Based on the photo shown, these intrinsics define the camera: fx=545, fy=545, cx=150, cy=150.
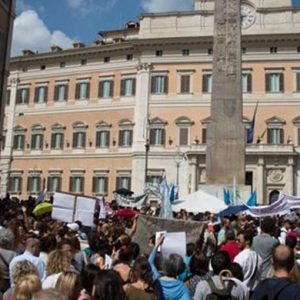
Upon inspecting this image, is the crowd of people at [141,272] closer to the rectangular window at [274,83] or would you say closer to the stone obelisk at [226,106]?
the stone obelisk at [226,106]

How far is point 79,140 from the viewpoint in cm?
4184

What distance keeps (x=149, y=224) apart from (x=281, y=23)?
33.3 metres

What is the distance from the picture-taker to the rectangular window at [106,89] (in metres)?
41.4

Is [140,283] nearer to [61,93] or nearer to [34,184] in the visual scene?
[34,184]

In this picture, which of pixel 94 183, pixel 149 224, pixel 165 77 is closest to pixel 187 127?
pixel 165 77

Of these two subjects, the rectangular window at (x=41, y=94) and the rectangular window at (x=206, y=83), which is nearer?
the rectangular window at (x=206, y=83)

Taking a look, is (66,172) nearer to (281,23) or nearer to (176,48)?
(176,48)

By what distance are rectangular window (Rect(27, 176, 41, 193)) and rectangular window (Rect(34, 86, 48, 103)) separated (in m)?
6.30

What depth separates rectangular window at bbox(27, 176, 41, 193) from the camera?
42.2 m

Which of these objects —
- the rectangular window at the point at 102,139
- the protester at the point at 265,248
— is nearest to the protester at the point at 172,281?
the protester at the point at 265,248

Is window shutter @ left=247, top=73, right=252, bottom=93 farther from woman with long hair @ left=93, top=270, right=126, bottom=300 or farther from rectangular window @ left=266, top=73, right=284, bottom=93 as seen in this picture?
woman with long hair @ left=93, top=270, right=126, bottom=300

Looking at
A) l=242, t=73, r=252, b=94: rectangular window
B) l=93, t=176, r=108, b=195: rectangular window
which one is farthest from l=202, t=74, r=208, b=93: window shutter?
l=93, t=176, r=108, b=195: rectangular window

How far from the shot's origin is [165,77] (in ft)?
131

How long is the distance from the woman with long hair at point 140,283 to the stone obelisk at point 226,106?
49.8 feet
